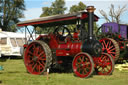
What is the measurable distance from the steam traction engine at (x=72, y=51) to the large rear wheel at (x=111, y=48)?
259 cm

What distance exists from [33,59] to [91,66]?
8.32 ft

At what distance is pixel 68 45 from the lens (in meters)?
8.19

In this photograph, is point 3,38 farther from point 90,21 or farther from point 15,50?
point 90,21

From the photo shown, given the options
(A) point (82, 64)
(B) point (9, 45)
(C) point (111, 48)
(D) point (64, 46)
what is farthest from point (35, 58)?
(B) point (9, 45)

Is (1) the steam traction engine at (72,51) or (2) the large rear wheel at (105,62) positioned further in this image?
(2) the large rear wheel at (105,62)

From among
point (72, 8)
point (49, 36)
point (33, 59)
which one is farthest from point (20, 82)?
point (72, 8)

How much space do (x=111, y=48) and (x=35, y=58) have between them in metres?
4.55

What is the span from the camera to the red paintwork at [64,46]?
7914 mm

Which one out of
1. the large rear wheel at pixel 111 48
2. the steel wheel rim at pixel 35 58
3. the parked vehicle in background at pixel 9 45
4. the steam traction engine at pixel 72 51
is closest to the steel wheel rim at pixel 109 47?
the large rear wheel at pixel 111 48

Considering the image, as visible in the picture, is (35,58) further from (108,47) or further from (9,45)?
(9,45)

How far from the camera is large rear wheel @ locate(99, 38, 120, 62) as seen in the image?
10797 millimetres

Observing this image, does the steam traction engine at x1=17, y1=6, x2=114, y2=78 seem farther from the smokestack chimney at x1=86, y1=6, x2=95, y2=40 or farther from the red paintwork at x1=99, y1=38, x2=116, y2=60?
the red paintwork at x1=99, y1=38, x2=116, y2=60

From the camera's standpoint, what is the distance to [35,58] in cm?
849

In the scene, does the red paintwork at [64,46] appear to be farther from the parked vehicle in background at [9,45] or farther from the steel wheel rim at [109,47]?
the parked vehicle in background at [9,45]
